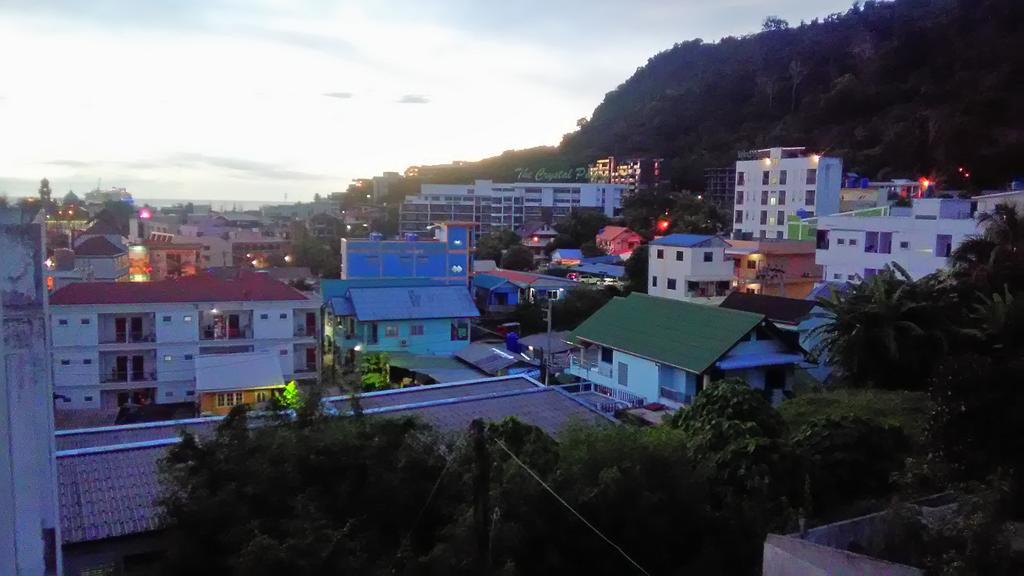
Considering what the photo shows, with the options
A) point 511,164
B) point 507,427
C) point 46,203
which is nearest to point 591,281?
point 507,427

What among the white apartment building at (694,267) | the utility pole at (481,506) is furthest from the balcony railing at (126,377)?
the white apartment building at (694,267)

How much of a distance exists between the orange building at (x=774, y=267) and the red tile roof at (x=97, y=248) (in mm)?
24367

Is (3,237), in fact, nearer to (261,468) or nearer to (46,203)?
(46,203)

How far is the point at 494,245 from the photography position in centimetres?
4641

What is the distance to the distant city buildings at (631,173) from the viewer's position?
6216cm

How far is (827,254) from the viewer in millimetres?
24984

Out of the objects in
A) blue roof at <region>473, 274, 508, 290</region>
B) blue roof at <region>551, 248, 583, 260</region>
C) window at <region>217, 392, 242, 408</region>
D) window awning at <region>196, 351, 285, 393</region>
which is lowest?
window at <region>217, 392, 242, 408</region>

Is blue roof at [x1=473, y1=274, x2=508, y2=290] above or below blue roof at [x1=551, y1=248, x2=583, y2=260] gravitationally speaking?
below

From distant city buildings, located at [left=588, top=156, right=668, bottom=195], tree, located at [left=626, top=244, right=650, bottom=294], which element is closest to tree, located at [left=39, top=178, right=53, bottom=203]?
tree, located at [left=626, top=244, right=650, bottom=294]

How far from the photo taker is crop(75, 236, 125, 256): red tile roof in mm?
28828

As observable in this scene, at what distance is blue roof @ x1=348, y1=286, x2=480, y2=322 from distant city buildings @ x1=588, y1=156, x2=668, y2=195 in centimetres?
3587

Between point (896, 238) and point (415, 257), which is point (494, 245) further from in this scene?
point (896, 238)

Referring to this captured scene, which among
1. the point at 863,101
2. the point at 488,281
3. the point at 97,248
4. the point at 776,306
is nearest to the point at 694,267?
the point at 776,306

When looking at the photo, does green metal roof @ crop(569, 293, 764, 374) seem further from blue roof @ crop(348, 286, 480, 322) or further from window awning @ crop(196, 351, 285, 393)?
window awning @ crop(196, 351, 285, 393)
